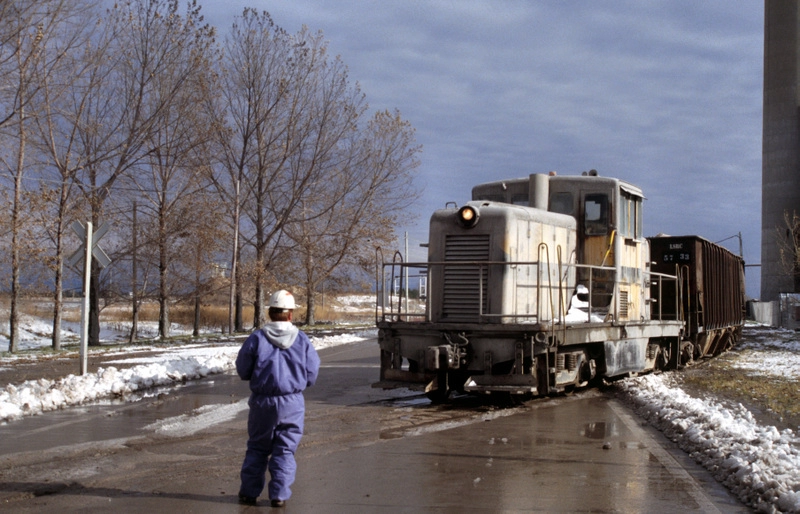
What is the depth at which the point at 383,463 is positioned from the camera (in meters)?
7.76

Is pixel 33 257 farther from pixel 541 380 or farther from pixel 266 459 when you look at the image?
pixel 266 459

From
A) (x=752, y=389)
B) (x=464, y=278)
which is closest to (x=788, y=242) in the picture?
(x=752, y=389)

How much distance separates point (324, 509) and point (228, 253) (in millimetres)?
31738

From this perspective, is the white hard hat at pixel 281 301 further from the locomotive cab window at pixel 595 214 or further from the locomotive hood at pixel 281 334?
the locomotive cab window at pixel 595 214

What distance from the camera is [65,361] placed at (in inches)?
785

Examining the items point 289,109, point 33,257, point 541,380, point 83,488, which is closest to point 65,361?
point 33,257

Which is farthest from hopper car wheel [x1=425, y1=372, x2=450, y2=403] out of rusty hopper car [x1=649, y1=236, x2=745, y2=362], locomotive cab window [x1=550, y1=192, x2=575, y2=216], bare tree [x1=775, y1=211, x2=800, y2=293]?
bare tree [x1=775, y1=211, x2=800, y2=293]

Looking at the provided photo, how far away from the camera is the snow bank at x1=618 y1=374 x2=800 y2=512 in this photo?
645cm

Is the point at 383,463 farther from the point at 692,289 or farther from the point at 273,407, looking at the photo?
the point at 692,289

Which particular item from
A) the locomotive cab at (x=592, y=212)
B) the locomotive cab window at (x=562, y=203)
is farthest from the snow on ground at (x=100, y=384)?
the locomotive cab window at (x=562, y=203)

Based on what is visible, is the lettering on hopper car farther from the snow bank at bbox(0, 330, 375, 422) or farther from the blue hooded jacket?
the blue hooded jacket

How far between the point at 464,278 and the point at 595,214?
3.04 m

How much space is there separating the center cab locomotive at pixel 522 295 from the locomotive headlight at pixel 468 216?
2 centimetres

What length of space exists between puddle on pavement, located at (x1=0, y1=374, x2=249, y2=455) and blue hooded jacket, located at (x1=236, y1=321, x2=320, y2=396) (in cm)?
352
